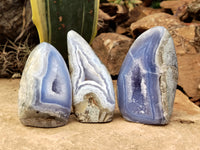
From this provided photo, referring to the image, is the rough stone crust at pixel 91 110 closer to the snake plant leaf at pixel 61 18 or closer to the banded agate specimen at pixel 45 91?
the banded agate specimen at pixel 45 91

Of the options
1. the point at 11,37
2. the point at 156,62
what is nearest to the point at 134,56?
the point at 156,62

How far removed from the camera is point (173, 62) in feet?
5.14

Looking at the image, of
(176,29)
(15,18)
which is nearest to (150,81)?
(176,29)

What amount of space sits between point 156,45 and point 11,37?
5.17 feet

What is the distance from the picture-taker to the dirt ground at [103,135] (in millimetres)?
1286

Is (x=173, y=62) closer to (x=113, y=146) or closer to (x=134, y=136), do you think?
(x=134, y=136)

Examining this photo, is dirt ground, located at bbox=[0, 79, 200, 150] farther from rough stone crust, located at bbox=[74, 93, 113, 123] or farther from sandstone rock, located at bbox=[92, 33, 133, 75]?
sandstone rock, located at bbox=[92, 33, 133, 75]

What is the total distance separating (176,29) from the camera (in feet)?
8.70

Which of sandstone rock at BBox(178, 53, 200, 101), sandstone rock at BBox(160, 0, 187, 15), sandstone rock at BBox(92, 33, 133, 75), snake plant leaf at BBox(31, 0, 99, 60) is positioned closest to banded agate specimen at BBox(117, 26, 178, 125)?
snake plant leaf at BBox(31, 0, 99, 60)

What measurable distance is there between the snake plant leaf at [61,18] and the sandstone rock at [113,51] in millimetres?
413

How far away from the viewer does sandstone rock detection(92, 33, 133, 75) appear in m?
2.51

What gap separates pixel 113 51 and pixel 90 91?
3.45 ft

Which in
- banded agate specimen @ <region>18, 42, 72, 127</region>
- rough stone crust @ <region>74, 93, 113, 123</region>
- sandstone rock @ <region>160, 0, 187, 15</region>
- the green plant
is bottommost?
the green plant

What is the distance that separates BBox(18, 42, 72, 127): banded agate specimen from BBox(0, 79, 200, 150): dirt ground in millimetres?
56
